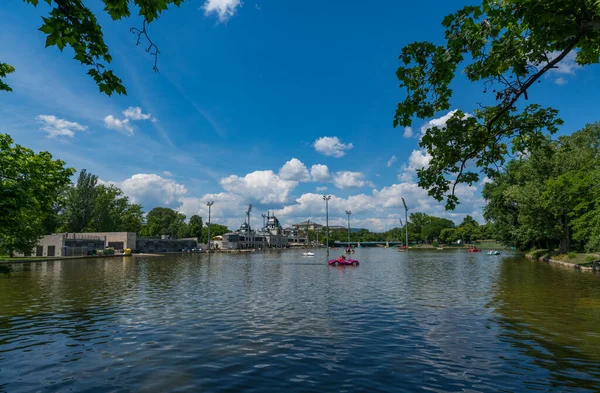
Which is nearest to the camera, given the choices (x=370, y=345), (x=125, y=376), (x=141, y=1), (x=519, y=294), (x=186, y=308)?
(x=141, y=1)

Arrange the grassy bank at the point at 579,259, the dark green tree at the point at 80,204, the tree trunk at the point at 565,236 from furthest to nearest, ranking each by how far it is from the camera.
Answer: the dark green tree at the point at 80,204 → the tree trunk at the point at 565,236 → the grassy bank at the point at 579,259

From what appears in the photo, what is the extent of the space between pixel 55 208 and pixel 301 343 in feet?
359

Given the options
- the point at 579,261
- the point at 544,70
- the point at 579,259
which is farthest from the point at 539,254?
the point at 544,70

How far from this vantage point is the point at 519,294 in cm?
2439

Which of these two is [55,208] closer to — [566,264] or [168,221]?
[168,221]

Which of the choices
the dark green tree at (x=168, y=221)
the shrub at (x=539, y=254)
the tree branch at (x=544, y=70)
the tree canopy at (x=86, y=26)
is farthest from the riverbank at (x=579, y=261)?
the dark green tree at (x=168, y=221)

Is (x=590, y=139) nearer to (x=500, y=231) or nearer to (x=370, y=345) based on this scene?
(x=500, y=231)

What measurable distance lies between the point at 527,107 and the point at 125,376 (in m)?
12.1

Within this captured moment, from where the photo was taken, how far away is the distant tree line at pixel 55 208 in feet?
44.7

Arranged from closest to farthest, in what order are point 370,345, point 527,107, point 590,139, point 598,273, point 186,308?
point 527,107 < point 370,345 < point 186,308 < point 598,273 < point 590,139

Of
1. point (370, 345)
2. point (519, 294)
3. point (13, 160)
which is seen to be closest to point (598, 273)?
point (519, 294)

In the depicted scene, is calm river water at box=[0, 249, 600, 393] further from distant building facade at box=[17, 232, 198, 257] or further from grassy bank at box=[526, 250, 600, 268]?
distant building facade at box=[17, 232, 198, 257]

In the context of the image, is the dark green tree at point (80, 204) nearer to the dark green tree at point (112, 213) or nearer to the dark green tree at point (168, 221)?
the dark green tree at point (112, 213)

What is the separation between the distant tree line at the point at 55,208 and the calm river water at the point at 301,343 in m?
4.55
